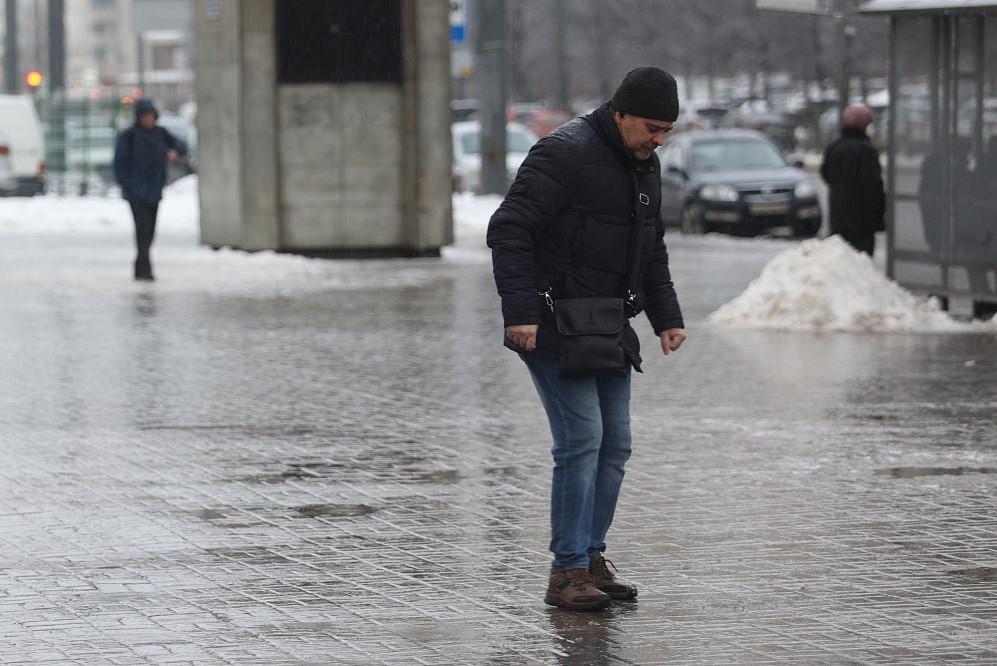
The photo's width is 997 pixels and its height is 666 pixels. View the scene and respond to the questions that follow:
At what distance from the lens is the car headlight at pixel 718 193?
91.0 ft

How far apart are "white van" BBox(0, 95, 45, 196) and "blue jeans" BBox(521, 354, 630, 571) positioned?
99.7 feet

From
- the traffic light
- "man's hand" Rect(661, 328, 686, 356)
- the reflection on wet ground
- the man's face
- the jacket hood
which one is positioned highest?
the traffic light

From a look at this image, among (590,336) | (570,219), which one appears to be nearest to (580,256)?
(570,219)

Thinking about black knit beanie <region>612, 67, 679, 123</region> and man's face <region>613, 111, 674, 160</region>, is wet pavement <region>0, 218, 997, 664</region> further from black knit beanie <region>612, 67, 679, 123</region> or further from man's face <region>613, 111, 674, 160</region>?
black knit beanie <region>612, 67, 679, 123</region>

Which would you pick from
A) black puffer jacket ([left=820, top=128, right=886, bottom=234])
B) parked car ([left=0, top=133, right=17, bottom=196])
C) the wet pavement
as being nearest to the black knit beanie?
the wet pavement

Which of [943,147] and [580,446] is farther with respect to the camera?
[943,147]

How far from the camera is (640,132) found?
250 inches

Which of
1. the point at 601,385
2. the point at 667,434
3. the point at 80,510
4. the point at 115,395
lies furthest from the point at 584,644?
the point at 115,395

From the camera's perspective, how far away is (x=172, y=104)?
139 m

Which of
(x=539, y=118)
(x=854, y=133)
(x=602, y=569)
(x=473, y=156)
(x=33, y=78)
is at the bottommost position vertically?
(x=602, y=569)

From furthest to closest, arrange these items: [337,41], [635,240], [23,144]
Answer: [23,144] → [337,41] → [635,240]

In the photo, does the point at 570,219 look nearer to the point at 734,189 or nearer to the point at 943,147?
the point at 943,147

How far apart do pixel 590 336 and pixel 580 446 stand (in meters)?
0.34

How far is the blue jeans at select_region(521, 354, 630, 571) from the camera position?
21.0ft
